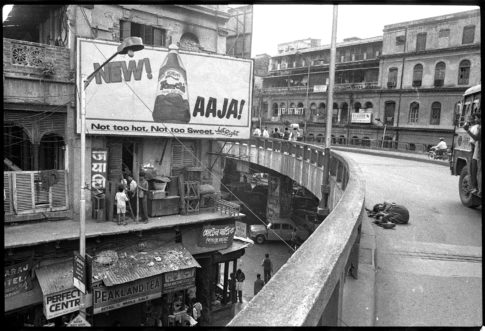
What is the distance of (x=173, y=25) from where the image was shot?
1661 centimetres

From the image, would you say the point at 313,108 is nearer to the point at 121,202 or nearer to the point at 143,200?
the point at 143,200

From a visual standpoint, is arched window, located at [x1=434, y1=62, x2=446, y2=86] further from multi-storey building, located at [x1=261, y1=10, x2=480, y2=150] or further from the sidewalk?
the sidewalk

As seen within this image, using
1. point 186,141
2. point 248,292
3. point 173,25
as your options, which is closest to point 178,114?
point 186,141

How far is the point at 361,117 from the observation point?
48188 mm

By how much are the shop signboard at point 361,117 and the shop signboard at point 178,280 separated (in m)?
38.4

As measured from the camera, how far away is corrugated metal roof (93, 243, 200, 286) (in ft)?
40.0

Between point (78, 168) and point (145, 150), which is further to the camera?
point (145, 150)

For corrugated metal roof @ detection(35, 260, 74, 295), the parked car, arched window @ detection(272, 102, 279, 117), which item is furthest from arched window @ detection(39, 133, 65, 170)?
arched window @ detection(272, 102, 279, 117)

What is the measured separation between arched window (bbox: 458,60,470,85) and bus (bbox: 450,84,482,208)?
3250cm

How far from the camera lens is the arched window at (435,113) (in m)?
42.4

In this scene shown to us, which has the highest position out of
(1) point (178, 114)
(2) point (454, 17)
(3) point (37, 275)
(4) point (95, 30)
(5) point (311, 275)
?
(2) point (454, 17)

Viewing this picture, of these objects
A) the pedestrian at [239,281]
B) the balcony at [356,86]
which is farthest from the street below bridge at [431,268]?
the balcony at [356,86]

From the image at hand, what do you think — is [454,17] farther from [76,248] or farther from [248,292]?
[76,248]

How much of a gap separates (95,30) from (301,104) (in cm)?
4478
